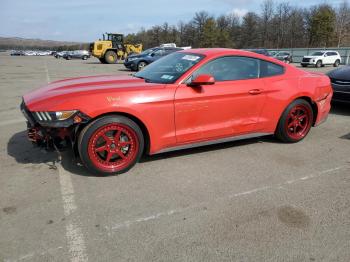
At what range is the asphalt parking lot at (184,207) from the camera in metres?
2.53

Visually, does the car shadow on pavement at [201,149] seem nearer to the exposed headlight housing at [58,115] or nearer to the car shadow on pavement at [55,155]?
the car shadow on pavement at [55,155]

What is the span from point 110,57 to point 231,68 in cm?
2748

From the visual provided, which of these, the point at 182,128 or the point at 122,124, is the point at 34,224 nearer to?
the point at 122,124

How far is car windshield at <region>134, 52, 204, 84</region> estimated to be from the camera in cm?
415

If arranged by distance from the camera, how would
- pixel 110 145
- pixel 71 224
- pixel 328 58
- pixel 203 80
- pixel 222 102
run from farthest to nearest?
pixel 328 58
pixel 222 102
pixel 203 80
pixel 110 145
pixel 71 224

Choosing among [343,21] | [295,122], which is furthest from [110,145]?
[343,21]

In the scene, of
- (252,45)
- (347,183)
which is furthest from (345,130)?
(252,45)

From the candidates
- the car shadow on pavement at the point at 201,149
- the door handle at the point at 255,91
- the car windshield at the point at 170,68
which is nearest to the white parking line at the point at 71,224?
the car shadow on pavement at the point at 201,149

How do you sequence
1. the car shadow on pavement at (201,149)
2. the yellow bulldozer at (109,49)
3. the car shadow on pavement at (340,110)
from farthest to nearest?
1. the yellow bulldozer at (109,49)
2. the car shadow on pavement at (340,110)
3. the car shadow on pavement at (201,149)

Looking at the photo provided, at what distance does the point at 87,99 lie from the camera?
11.7 ft

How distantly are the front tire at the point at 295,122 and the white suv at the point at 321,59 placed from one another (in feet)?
81.9

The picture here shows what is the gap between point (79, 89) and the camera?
3848 mm

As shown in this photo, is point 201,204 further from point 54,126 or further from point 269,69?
point 269,69

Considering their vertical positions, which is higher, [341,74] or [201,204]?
[341,74]
